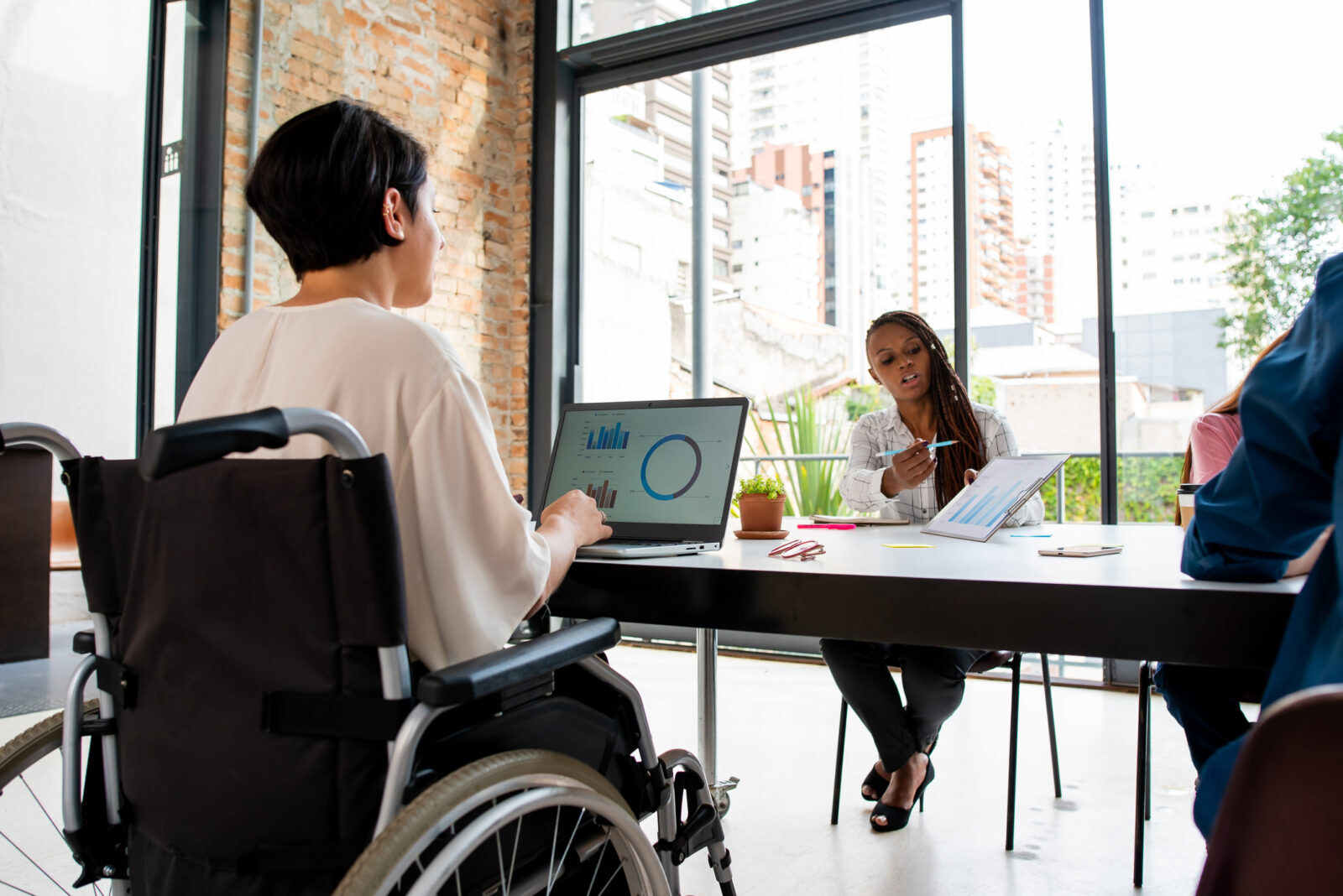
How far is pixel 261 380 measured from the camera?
1.00m

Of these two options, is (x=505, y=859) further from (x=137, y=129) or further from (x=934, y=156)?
(x=137, y=129)

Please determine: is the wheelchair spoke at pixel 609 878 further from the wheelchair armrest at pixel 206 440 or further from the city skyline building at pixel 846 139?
the city skyline building at pixel 846 139

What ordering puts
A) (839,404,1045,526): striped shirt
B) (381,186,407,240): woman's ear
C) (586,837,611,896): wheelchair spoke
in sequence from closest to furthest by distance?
(586,837,611,896): wheelchair spoke → (381,186,407,240): woman's ear → (839,404,1045,526): striped shirt

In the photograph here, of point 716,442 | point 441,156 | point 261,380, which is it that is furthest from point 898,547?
point 441,156

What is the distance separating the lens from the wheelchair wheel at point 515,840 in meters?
0.76

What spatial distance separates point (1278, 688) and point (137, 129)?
14.0ft

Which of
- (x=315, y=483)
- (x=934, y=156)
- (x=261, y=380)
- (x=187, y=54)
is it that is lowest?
(x=315, y=483)

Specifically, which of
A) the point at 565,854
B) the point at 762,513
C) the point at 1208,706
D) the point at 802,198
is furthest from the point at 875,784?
the point at 802,198

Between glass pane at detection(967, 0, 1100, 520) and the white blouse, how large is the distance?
3103 mm

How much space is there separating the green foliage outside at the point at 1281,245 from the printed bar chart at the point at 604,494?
2673mm

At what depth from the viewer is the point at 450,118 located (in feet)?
15.1

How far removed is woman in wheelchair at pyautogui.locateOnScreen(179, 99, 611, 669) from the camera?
94 centimetres

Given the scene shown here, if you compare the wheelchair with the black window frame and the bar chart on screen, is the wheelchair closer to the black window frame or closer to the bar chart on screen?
the bar chart on screen

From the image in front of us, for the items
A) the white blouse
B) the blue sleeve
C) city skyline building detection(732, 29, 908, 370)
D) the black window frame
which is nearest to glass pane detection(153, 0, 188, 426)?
the black window frame
